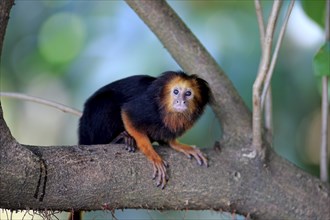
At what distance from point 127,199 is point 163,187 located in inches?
5.5

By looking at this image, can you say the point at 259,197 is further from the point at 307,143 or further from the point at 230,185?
the point at 307,143

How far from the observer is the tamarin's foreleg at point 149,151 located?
7.14 feet

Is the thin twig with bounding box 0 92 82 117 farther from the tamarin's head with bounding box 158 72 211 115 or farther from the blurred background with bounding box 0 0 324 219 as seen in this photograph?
the blurred background with bounding box 0 0 324 219

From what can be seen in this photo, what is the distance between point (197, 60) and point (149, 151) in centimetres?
49

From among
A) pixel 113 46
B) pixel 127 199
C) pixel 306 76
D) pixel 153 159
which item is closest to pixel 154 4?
pixel 153 159

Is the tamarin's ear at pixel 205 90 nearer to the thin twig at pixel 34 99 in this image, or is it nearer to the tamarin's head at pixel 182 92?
the tamarin's head at pixel 182 92

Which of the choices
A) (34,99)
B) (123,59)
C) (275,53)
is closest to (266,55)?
(275,53)

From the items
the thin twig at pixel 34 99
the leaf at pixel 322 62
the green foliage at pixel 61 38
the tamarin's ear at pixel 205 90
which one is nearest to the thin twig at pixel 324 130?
the leaf at pixel 322 62

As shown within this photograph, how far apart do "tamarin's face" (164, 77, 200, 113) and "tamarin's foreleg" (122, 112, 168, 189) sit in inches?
6.8

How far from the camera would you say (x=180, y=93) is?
2.56m

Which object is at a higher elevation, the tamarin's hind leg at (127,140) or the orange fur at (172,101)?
the orange fur at (172,101)

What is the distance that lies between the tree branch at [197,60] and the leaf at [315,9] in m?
0.57

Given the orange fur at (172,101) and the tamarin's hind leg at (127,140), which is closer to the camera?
the tamarin's hind leg at (127,140)

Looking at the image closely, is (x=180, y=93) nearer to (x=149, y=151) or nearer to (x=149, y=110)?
(x=149, y=110)
